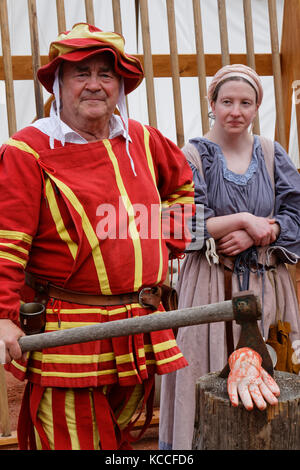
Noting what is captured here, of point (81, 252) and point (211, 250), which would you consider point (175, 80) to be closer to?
point (211, 250)

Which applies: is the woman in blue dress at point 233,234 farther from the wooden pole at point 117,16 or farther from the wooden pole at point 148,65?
the wooden pole at point 117,16

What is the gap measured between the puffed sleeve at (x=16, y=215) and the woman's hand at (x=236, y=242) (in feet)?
3.44

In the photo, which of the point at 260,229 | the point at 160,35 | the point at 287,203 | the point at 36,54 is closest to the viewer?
the point at 260,229

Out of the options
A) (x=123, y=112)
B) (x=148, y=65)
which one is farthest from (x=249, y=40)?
(x=123, y=112)

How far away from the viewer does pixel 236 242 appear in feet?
9.12

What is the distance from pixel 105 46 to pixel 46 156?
1.27 feet

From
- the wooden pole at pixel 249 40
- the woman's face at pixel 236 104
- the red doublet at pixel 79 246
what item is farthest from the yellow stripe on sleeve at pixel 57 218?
the wooden pole at pixel 249 40

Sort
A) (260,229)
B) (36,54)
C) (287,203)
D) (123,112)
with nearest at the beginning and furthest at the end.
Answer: (123,112) < (260,229) < (287,203) < (36,54)

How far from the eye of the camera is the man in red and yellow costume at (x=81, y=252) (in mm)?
1965

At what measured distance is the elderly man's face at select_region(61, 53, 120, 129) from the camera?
204 cm

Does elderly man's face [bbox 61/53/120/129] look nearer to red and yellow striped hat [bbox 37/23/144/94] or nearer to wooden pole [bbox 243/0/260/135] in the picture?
red and yellow striped hat [bbox 37/23/144/94]

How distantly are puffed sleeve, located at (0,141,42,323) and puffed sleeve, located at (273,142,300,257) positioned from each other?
125 cm

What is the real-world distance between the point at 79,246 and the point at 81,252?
2 centimetres
